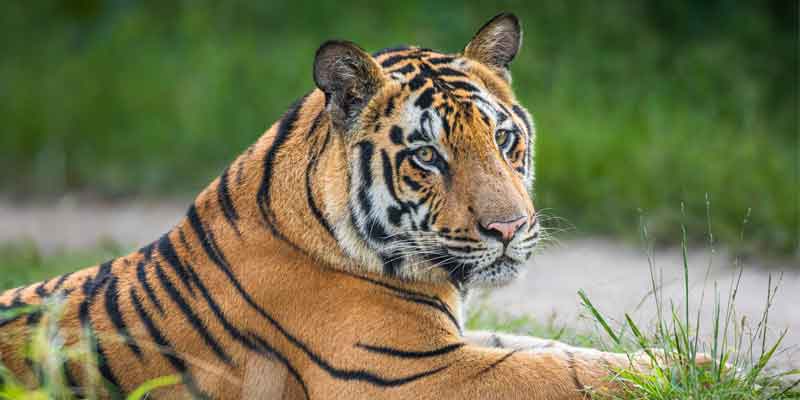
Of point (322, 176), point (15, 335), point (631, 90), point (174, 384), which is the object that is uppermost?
point (631, 90)

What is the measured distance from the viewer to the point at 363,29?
7.97 metres

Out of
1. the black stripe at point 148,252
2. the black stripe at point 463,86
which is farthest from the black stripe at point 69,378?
the black stripe at point 463,86

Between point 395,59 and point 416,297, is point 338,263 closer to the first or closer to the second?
point 416,297

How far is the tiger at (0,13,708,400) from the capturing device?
8.55 feet

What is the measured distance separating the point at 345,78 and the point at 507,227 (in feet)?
1.97

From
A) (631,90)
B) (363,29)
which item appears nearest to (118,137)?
(363,29)

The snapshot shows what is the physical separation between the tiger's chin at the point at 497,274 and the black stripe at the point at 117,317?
0.90 meters

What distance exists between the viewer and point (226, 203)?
281cm

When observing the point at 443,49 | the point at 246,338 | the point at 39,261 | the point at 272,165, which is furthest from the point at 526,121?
the point at 443,49

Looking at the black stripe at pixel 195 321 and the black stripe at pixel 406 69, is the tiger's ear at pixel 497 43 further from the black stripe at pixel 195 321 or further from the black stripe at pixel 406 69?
the black stripe at pixel 195 321

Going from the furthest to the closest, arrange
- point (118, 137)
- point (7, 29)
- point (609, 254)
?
point (7, 29), point (118, 137), point (609, 254)

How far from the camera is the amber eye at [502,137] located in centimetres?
276

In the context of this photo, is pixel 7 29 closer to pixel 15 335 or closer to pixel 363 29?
pixel 363 29

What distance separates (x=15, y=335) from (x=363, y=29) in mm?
5569
